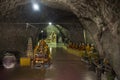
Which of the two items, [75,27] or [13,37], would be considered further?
[75,27]

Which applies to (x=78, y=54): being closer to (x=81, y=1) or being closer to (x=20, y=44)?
(x=20, y=44)

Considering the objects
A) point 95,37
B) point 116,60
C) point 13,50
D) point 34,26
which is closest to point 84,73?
point 95,37

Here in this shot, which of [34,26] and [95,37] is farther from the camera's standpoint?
[34,26]

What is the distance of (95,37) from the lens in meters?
9.09

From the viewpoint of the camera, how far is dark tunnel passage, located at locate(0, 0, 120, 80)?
21.2 ft

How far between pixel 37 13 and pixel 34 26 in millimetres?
2568

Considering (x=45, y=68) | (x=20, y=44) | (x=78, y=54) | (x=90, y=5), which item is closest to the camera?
(x=90, y=5)

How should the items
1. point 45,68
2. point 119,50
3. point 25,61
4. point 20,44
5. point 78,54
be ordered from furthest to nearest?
1. point 78,54
2. point 20,44
3. point 25,61
4. point 45,68
5. point 119,50

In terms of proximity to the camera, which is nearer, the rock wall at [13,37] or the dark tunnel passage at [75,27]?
the dark tunnel passage at [75,27]

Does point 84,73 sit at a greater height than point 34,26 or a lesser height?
lesser

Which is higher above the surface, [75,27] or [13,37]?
[75,27]

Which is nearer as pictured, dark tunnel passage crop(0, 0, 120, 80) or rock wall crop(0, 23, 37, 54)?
dark tunnel passage crop(0, 0, 120, 80)

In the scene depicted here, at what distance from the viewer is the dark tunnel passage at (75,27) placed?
21.2 ft

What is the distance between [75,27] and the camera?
853 inches
